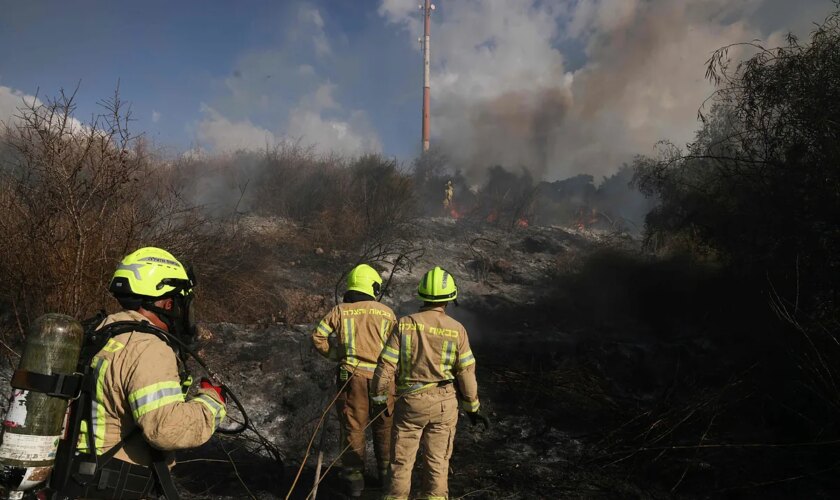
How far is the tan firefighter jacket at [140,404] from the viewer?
168cm

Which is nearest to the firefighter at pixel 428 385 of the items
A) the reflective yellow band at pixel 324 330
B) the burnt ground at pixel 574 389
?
the reflective yellow band at pixel 324 330

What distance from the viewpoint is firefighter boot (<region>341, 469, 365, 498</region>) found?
3.87 m

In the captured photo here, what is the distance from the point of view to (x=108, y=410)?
1756 millimetres

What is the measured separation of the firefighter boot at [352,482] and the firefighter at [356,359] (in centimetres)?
2

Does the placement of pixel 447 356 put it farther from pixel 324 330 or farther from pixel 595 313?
pixel 595 313

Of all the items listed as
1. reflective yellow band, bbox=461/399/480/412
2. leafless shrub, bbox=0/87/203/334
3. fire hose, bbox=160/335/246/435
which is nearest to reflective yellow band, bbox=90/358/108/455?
fire hose, bbox=160/335/246/435

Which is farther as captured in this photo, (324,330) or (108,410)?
(324,330)

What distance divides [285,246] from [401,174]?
5516 mm

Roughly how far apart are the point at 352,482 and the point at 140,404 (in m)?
2.57

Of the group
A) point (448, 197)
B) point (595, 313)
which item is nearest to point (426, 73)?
point (448, 197)

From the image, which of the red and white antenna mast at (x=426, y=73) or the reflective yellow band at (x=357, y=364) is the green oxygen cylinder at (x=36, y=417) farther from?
the red and white antenna mast at (x=426, y=73)

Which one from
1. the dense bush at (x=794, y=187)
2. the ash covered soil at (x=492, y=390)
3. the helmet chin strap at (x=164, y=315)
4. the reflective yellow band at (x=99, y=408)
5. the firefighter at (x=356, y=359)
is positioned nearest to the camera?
the reflective yellow band at (x=99, y=408)

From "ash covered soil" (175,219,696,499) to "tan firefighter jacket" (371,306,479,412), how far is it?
1.20 meters

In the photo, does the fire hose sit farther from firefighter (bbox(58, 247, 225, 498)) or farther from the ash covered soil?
the ash covered soil
